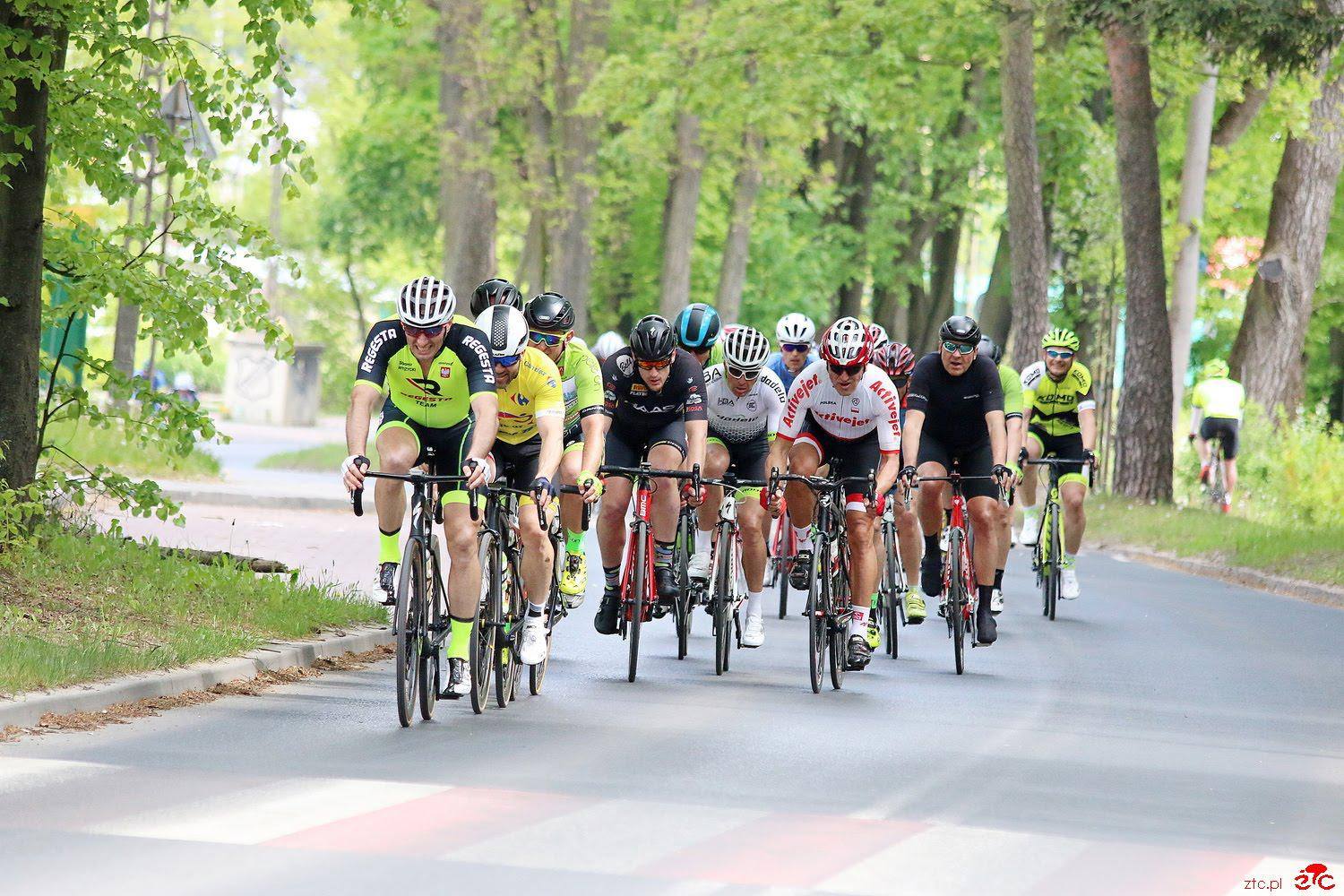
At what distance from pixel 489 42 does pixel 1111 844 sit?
2659 centimetres

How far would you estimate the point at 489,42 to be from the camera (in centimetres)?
3250

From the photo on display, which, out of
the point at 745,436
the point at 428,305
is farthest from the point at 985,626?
the point at 428,305

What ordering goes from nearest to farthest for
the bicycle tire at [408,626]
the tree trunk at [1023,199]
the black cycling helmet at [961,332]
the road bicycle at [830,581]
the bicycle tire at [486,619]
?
the bicycle tire at [408,626]
the bicycle tire at [486,619]
the road bicycle at [830,581]
the black cycling helmet at [961,332]
the tree trunk at [1023,199]

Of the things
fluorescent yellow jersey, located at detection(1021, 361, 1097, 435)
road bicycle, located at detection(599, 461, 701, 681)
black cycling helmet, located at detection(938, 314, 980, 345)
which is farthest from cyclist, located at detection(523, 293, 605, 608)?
fluorescent yellow jersey, located at detection(1021, 361, 1097, 435)

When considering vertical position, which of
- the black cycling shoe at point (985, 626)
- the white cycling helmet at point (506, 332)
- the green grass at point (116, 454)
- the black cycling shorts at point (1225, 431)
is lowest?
the black cycling shoe at point (985, 626)

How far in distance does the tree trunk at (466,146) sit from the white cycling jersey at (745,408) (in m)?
16.4

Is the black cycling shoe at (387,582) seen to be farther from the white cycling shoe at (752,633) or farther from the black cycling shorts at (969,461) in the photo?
the black cycling shorts at (969,461)

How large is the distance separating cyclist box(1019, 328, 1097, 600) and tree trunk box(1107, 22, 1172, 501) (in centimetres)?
966

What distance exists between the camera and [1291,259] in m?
29.9

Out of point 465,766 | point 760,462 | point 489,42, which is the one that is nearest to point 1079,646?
point 760,462

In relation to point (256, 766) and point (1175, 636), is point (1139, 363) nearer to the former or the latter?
point (1175, 636)

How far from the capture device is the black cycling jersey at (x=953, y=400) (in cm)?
1331

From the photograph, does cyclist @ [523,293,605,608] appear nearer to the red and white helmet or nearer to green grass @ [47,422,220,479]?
the red and white helmet

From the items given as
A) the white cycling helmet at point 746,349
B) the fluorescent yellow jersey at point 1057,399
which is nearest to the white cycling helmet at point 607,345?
the fluorescent yellow jersey at point 1057,399
